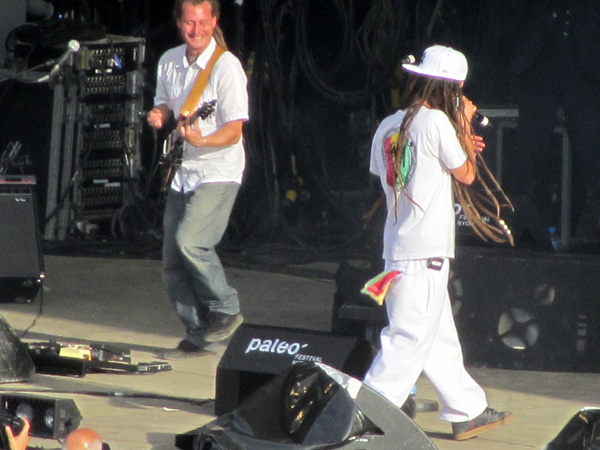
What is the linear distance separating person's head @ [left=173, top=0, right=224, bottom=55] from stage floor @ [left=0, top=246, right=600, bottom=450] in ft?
5.21

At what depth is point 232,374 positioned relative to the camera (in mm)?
4680

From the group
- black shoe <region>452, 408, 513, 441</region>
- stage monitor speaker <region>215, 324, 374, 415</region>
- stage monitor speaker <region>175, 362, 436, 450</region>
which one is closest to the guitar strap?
stage monitor speaker <region>215, 324, 374, 415</region>

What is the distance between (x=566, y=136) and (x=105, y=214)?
4.25 meters

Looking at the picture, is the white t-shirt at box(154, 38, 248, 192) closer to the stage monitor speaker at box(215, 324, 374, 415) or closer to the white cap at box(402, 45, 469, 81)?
the stage monitor speaker at box(215, 324, 374, 415)

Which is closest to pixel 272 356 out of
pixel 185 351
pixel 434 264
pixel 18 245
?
pixel 434 264

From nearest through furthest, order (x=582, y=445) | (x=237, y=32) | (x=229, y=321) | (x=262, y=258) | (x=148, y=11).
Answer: (x=582, y=445), (x=229, y=321), (x=262, y=258), (x=237, y=32), (x=148, y=11)

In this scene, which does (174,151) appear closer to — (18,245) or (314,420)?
(18,245)

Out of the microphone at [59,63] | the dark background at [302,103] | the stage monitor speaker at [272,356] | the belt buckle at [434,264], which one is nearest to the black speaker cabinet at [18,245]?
the microphone at [59,63]

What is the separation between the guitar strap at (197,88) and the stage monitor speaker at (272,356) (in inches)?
58.6

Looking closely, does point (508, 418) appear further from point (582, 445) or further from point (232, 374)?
point (582, 445)

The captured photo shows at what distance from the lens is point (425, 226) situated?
4359mm

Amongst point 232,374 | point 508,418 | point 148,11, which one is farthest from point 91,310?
point 148,11

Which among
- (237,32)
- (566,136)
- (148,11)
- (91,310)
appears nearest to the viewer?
(91,310)

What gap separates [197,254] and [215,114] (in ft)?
2.35
